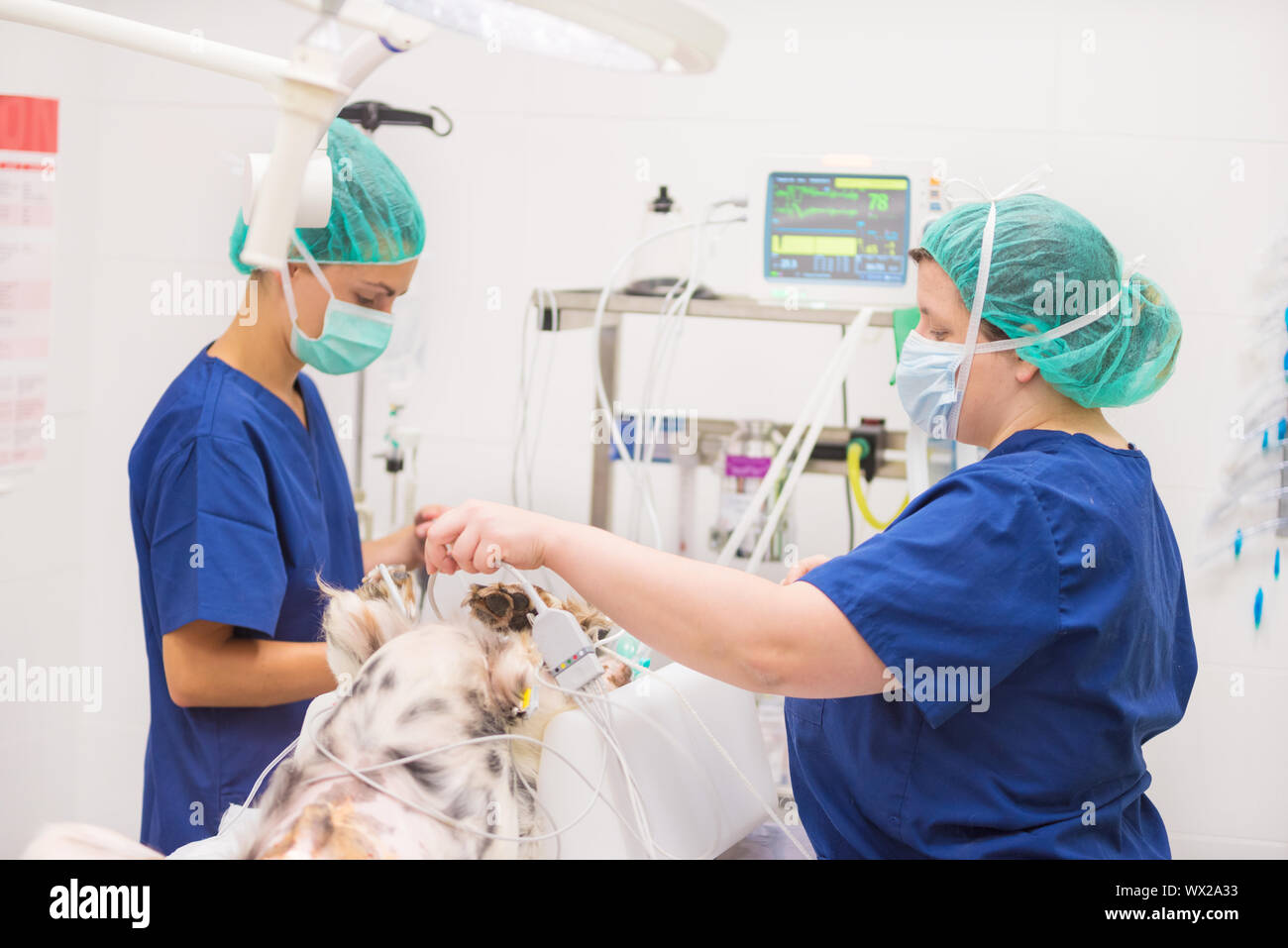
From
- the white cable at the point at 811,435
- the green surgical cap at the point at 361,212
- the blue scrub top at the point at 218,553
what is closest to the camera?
the blue scrub top at the point at 218,553

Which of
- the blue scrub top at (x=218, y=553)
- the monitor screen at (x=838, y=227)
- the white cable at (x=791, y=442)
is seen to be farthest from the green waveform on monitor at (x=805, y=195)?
the blue scrub top at (x=218, y=553)

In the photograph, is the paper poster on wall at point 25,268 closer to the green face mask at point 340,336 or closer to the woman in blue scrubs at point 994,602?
the green face mask at point 340,336

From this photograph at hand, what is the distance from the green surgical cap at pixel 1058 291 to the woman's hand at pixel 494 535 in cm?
50

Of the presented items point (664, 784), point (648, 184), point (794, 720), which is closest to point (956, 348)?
point (794, 720)

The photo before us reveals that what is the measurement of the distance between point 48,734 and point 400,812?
1.86m

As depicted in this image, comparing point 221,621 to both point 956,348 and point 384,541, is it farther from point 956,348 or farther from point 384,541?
point 956,348

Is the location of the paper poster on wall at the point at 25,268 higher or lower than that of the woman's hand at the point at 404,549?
higher

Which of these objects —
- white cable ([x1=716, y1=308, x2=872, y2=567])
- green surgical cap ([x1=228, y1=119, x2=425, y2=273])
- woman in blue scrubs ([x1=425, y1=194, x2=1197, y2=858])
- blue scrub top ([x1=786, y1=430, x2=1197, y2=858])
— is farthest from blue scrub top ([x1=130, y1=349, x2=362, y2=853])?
blue scrub top ([x1=786, y1=430, x2=1197, y2=858])

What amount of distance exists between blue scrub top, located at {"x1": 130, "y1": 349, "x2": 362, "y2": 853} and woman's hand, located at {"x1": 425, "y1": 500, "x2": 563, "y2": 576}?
0.39 metres

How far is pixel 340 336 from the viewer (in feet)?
4.56

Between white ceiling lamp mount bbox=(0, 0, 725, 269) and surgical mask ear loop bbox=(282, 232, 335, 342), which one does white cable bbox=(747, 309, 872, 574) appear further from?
white ceiling lamp mount bbox=(0, 0, 725, 269)

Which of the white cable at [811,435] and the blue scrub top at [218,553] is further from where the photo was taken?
the white cable at [811,435]

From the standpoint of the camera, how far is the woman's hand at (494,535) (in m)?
0.97

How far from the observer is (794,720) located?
111cm
